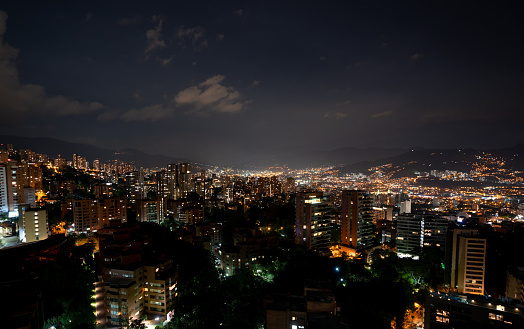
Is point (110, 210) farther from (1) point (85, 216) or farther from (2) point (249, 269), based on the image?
(2) point (249, 269)

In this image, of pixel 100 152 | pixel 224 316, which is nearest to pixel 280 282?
pixel 224 316

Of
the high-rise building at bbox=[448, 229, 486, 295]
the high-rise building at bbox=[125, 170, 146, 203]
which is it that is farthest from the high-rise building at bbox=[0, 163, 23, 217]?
the high-rise building at bbox=[448, 229, 486, 295]

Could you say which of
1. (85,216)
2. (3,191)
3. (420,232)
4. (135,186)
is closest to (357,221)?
(420,232)

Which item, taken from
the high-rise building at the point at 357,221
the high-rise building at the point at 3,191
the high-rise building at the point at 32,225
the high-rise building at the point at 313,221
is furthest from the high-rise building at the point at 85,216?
the high-rise building at the point at 357,221

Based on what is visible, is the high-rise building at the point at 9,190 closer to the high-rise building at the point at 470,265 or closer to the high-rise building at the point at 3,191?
the high-rise building at the point at 3,191

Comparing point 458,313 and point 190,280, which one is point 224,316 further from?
point 458,313

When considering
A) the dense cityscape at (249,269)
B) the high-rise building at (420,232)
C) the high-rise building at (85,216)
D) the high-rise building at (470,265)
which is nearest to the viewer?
the dense cityscape at (249,269)

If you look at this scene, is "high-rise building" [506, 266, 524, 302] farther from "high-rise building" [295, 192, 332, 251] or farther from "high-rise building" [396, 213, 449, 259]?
"high-rise building" [295, 192, 332, 251]
